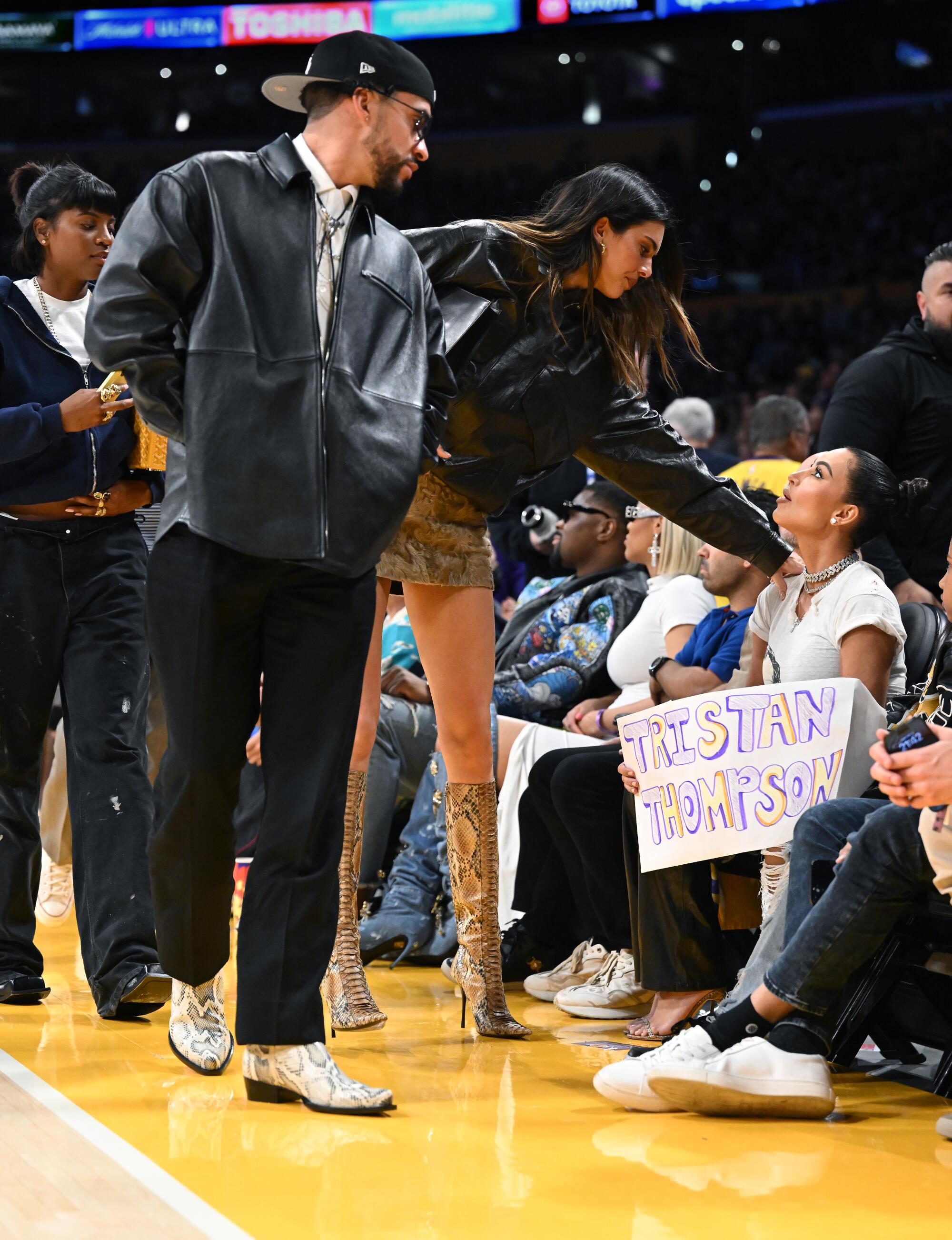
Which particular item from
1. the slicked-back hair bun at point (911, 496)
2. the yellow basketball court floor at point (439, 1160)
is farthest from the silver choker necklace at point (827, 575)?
the yellow basketball court floor at point (439, 1160)

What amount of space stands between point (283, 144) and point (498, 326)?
814 millimetres

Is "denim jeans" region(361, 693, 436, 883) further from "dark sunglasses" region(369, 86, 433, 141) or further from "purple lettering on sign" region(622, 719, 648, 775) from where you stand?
"dark sunglasses" region(369, 86, 433, 141)

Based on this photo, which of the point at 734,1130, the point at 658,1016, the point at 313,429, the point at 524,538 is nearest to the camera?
the point at 313,429

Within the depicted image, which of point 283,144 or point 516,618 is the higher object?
point 283,144

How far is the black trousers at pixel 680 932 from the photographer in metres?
3.20

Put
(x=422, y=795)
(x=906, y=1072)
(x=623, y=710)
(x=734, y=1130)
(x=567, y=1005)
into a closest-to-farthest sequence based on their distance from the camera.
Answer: (x=734, y=1130) → (x=906, y=1072) → (x=567, y=1005) → (x=623, y=710) → (x=422, y=795)

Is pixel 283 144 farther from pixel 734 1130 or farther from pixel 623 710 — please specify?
pixel 623 710

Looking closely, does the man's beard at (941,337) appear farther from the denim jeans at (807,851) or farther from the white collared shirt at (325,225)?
the white collared shirt at (325,225)

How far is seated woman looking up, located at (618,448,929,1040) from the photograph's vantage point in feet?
10.5

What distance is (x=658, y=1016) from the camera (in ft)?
10.7

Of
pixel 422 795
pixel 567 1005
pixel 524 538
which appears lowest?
pixel 567 1005

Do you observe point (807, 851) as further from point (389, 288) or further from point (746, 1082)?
point (389, 288)

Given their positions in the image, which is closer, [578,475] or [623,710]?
[623,710]

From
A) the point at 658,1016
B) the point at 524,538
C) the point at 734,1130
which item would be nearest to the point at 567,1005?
the point at 658,1016
